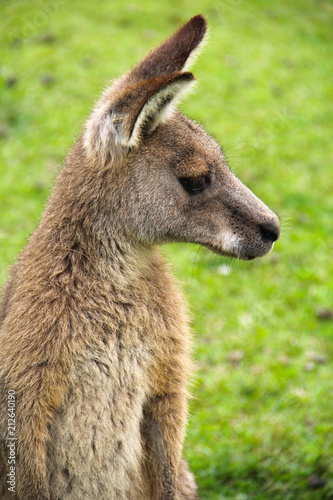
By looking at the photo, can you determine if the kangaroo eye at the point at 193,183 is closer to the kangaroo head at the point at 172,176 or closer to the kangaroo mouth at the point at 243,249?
the kangaroo head at the point at 172,176

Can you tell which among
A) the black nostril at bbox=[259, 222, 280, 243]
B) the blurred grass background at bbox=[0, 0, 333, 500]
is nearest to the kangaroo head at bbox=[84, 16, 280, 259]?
the black nostril at bbox=[259, 222, 280, 243]

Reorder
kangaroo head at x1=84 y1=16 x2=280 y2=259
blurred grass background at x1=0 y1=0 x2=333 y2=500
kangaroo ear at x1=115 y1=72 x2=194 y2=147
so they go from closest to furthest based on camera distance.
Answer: kangaroo ear at x1=115 y1=72 x2=194 y2=147
kangaroo head at x1=84 y1=16 x2=280 y2=259
blurred grass background at x1=0 y1=0 x2=333 y2=500

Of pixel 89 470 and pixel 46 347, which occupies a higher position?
pixel 46 347

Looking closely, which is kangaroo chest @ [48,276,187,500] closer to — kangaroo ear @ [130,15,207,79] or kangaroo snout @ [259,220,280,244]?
kangaroo snout @ [259,220,280,244]

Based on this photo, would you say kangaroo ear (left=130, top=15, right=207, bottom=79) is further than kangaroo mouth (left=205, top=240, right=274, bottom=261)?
No

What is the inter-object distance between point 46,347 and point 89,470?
2.16 ft

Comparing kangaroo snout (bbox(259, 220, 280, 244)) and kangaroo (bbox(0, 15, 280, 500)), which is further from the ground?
kangaroo snout (bbox(259, 220, 280, 244))

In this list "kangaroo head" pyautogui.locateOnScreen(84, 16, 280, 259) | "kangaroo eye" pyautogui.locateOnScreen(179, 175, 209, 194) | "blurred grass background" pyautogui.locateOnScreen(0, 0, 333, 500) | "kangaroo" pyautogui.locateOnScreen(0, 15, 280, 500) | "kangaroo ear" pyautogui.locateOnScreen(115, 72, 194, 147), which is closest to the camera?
"kangaroo ear" pyautogui.locateOnScreen(115, 72, 194, 147)

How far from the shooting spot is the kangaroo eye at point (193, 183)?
311 cm

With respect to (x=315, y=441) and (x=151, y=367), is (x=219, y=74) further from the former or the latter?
(x=151, y=367)

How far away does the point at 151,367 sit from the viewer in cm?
311

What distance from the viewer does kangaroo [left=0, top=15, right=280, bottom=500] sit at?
9.46ft

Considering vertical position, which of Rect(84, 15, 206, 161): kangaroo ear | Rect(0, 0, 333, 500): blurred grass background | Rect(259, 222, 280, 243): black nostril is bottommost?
Rect(0, 0, 333, 500): blurred grass background

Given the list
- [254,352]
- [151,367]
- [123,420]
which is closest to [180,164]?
[151,367]
